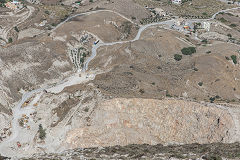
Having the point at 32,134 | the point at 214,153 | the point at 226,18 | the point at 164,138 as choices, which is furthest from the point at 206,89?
the point at 226,18

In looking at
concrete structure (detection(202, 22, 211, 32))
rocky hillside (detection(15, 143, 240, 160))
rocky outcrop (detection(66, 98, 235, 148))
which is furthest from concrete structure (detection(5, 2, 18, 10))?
rocky hillside (detection(15, 143, 240, 160))

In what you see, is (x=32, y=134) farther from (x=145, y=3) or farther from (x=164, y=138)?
(x=145, y=3)

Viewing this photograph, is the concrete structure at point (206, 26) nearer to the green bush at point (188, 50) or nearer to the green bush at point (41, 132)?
the green bush at point (188, 50)

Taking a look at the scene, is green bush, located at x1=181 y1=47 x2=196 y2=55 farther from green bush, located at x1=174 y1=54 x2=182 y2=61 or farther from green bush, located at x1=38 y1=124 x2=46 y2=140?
green bush, located at x1=38 y1=124 x2=46 y2=140

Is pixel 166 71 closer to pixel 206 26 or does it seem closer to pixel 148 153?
pixel 148 153

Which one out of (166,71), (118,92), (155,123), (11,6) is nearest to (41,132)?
(118,92)

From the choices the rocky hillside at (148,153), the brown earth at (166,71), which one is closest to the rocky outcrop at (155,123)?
the brown earth at (166,71)
